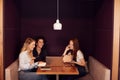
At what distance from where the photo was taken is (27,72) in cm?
359

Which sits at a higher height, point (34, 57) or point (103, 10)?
point (103, 10)

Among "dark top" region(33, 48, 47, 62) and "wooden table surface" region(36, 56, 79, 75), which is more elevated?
"dark top" region(33, 48, 47, 62)

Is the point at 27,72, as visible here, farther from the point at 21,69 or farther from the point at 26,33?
the point at 26,33

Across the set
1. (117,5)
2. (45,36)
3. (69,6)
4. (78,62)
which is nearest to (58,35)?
(45,36)

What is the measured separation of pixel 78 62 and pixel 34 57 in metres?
0.75

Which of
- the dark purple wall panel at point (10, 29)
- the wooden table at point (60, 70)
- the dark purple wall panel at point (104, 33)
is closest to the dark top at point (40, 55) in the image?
the wooden table at point (60, 70)

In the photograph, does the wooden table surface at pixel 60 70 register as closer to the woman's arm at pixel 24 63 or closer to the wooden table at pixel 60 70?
the wooden table at pixel 60 70

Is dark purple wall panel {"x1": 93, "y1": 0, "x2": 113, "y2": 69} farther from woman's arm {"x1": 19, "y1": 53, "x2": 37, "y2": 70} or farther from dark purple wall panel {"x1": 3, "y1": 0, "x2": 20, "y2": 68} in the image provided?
dark purple wall panel {"x1": 3, "y1": 0, "x2": 20, "y2": 68}

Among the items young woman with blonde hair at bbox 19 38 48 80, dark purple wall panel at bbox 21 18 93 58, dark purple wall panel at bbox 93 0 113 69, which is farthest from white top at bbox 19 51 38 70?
dark purple wall panel at bbox 93 0 113 69

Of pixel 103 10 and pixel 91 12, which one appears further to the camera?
pixel 91 12

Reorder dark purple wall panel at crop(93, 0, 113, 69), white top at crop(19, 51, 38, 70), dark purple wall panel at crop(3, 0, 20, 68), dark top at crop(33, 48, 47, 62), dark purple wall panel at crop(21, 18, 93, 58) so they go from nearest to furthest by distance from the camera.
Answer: dark purple wall panel at crop(93, 0, 113, 69) → dark purple wall panel at crop(3, 0, 20, 68) → white top at crop(19, 51, 38, 70) → dark top at crop(33, 48, 47, 62) → dark purple wall panel at crop(21, 18, 93, 58)

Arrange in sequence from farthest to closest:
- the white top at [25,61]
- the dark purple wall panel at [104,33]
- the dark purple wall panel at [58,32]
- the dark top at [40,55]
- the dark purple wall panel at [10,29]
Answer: the dark purple wall panel at [58,32] → the dark top at [40,55] → the white top at [25,61] → the dark purple wall panel at [10,29] → the dark purple wall panel at [104,33]

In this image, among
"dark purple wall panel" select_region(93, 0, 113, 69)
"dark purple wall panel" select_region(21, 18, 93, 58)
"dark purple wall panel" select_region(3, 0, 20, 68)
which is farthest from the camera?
"dark purple wall panel" select_region(21, 18, 93, 58)

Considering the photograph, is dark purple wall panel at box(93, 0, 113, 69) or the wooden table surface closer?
dark purple wall panel at box(93, 0, 113, 69)
